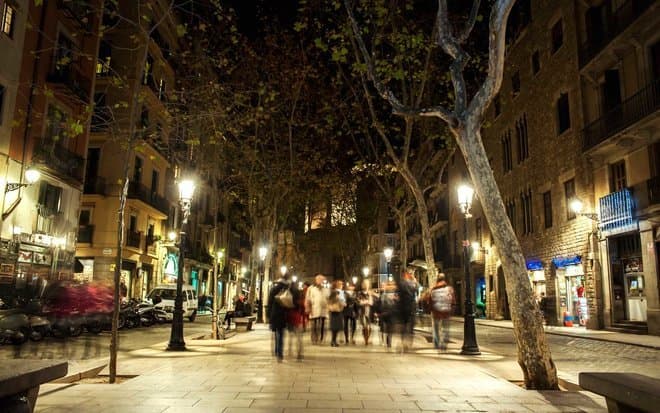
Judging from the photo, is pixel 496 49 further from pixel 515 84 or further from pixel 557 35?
pixel 515 84

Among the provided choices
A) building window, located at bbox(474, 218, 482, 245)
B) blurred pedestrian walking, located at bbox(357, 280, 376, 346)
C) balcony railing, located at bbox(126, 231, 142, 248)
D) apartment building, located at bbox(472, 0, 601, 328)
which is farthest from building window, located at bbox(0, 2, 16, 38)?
building window, located at bbox(474, 218, 482, 245)

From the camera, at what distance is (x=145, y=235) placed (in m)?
33.1

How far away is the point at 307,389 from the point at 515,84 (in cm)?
2654

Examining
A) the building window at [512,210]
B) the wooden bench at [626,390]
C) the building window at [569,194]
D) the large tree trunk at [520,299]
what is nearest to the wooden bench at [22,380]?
the wooden bench at [626,390]

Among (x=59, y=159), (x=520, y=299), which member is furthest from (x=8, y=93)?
(x=520, y=299)

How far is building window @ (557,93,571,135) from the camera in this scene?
940 inches

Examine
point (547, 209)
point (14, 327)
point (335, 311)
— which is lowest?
point (14, 327)

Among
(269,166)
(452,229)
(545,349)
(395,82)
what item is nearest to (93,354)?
(545,349)

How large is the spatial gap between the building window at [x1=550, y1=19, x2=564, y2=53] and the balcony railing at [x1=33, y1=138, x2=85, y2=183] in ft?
73.9

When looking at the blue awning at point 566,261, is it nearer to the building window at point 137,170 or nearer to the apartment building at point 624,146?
the apartment building at point 624,146

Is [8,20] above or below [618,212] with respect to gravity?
above

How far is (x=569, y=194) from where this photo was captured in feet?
77.4

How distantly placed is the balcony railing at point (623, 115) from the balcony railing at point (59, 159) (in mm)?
21430

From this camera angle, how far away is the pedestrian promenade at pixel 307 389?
661cm
